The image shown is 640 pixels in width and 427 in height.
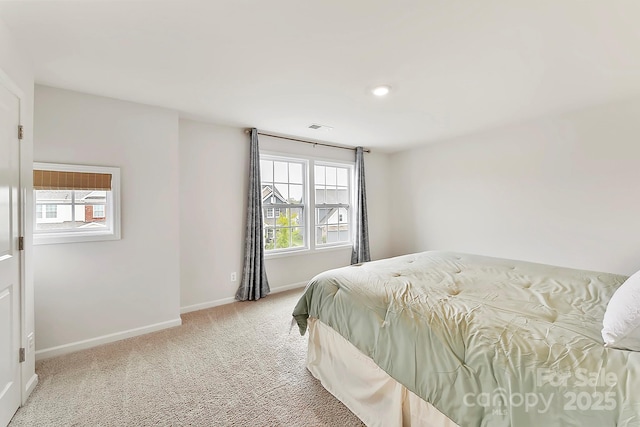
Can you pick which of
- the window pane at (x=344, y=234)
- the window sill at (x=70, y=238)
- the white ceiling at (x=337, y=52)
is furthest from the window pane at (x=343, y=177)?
the window sill at (x=70, y=238)

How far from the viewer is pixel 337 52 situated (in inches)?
71.7

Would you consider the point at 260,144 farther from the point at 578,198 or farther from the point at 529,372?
the point at 578,198

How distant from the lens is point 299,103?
2697mm

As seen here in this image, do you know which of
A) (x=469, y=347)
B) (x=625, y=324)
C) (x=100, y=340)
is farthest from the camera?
(x=100, y=340)

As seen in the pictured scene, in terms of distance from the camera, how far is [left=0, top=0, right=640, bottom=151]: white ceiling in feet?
4.76

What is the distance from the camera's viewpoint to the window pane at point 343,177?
4770 millimetres

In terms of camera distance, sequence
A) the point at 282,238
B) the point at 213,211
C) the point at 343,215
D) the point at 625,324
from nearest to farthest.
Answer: the point at 625,324, the point at 213,211, the point at 282,238, the point at 343,215

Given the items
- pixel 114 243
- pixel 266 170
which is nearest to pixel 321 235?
pixel 266 170

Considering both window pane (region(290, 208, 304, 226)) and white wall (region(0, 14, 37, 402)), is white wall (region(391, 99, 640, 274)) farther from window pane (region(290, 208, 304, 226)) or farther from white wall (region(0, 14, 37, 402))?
white wall (region(0, 14, 37, 402))

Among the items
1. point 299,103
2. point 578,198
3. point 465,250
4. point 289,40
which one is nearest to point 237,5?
point 289,40

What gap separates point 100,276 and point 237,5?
8.57 feet

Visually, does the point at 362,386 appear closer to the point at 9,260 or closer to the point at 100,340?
the point at 9,260

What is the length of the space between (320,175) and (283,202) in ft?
2.85

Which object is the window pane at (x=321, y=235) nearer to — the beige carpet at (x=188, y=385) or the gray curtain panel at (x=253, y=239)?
the gray curtain panel at (x=253, y=239)
